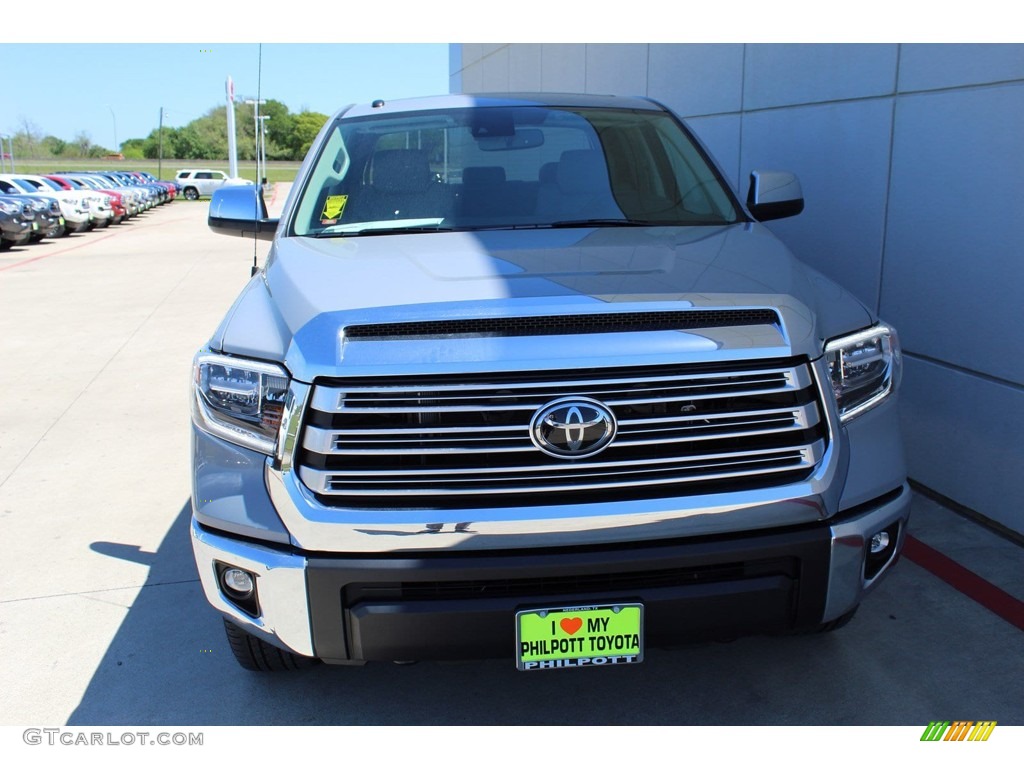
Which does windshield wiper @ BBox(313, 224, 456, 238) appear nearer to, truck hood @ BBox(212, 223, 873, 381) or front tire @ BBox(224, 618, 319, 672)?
truck hood @ BBox(212, 223, 873, 381)

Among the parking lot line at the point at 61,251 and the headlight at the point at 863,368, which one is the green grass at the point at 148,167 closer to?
the parking lot line at the point at 61,251

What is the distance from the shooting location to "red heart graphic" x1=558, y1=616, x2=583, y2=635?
7.77 feet

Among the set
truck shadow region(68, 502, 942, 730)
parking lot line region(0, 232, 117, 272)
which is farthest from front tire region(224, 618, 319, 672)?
parking lot line region(0, 232, 117, 272)

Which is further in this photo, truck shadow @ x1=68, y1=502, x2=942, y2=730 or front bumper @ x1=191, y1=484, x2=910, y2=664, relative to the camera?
truck shadow @ x1=68, y1=502, x2=942, y2=730

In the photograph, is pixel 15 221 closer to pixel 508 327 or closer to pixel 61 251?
pixel 61 251

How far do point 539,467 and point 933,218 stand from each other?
3.14m

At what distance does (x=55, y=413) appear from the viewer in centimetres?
653

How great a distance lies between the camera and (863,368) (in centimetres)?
269

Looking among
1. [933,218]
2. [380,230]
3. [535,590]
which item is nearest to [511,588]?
[535,590]

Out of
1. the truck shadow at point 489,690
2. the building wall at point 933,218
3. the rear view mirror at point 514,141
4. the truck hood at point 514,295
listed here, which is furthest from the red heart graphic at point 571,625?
the building wall at point 933,218

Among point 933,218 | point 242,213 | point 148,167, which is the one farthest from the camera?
point 148,167

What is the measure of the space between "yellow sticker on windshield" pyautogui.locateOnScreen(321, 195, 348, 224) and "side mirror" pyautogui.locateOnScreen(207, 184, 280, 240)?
0.55 meters

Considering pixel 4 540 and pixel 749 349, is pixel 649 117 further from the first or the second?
pixel 4 540

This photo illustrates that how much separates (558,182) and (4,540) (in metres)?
2.99
